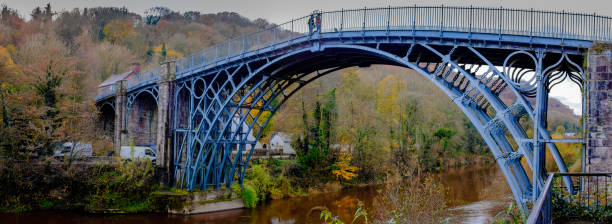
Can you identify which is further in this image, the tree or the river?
the tree

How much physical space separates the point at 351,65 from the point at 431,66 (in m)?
4.42

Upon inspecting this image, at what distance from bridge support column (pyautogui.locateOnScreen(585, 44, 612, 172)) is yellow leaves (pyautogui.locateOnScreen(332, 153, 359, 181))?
20.9m

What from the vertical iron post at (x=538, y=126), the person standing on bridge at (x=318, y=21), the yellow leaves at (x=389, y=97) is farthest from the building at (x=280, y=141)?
the vertical iron post at (x=538, y=126)

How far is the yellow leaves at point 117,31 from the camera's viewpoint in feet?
204

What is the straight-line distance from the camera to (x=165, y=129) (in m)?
23.2

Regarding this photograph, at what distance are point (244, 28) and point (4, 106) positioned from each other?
55690 millimetres

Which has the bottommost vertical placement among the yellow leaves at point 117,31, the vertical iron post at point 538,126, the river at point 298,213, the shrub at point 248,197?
the river at point 298,213

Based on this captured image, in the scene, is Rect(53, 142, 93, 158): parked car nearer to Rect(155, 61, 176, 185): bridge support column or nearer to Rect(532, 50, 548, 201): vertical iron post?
Rect(155, 61, 176, 185): bridge support column

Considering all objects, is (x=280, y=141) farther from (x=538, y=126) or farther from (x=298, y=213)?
(x=538, y=126)

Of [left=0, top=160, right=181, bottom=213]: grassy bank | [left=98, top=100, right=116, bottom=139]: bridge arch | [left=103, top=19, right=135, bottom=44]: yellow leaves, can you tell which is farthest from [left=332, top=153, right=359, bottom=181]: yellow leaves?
[left=103, top=19, right=135, bottom=44]: yellow leaves

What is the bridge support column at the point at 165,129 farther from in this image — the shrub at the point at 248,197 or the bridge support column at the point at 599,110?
the bridge support column at the point at 599,110

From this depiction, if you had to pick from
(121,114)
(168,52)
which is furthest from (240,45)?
(168,52)

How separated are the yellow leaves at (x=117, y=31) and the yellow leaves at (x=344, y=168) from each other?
134ft

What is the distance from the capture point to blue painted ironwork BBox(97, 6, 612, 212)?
36.3 feet
